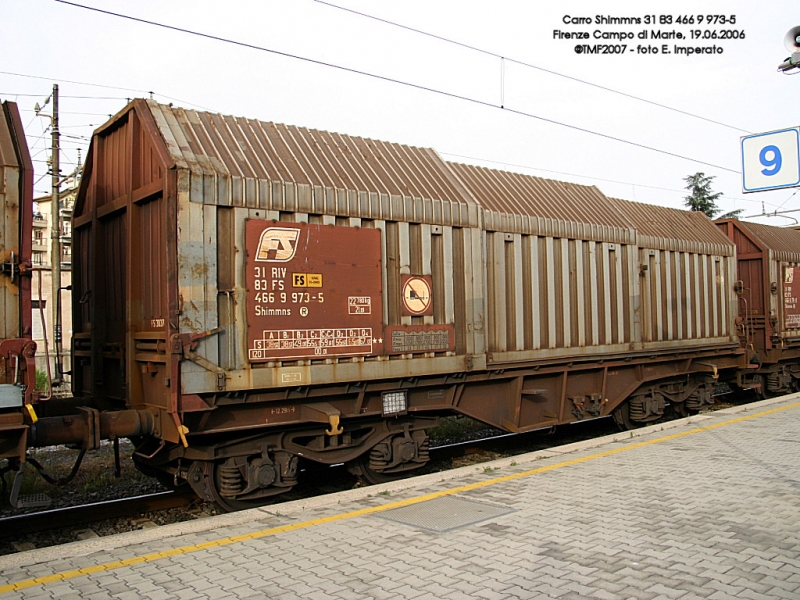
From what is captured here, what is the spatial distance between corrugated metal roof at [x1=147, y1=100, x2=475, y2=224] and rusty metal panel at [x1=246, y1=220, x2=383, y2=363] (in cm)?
52

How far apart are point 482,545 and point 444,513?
3.05ft

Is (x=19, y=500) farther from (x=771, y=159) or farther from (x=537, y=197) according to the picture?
(x=771, y=159)

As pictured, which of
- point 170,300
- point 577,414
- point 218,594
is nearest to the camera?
point 218,594

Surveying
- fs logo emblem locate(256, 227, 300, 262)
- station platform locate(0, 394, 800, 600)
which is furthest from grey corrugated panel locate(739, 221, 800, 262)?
fs logo emblem locate(256, 227, 300, 262)

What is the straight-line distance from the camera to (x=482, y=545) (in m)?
4.99

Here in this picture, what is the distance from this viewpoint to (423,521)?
18.5 ft

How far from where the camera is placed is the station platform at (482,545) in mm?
4203

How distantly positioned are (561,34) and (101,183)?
25.4 ft

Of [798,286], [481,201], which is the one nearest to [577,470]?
[481,201]

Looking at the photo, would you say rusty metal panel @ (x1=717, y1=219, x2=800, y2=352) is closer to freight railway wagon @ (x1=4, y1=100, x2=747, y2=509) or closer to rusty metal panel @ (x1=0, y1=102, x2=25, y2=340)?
freight railway wagon @ (x1=4, y1=100, x2=747, y2=509)

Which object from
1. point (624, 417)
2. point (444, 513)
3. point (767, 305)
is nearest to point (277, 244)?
point (444, 513)

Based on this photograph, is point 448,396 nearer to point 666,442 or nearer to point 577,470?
point 577,470

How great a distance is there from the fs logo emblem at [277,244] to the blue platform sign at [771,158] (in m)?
5.44

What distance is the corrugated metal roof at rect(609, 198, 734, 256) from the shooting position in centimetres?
1199
